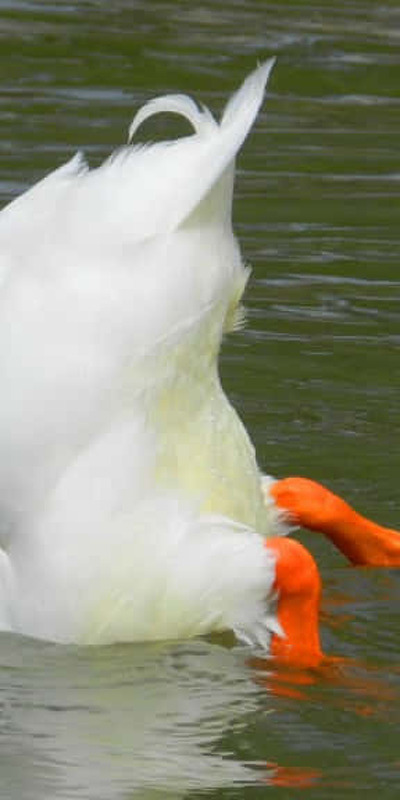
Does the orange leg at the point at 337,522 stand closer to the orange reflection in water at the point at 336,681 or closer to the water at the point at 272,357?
the water at the point at 272,357

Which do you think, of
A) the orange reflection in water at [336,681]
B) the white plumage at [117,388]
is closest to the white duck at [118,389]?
the white plumage at [117,388]

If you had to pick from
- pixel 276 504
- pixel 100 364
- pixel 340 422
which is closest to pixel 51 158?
pixel 340 422

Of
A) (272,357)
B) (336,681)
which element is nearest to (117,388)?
(336,681)

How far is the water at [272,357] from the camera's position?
3.96 m

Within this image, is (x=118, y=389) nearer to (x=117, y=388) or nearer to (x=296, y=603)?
(x=117, y=388)

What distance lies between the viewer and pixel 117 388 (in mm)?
4113

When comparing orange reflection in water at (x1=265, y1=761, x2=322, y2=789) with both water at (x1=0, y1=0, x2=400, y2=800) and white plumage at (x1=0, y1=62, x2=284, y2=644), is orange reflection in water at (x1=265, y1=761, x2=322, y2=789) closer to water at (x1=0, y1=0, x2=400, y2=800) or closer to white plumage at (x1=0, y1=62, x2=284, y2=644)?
water at (x1=0, y1=0, x2=400, y2=800)

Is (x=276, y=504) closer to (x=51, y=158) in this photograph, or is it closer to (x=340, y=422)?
(x=340, y=422)

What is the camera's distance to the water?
13.0ft

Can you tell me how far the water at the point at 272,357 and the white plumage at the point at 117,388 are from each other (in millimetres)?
160

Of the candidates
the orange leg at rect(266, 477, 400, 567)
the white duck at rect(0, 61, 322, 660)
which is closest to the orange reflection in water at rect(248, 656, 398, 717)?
the white duck at rect(0, 61, 322, 660)

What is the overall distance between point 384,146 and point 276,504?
334cm

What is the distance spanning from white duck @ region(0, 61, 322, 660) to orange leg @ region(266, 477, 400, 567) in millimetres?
432

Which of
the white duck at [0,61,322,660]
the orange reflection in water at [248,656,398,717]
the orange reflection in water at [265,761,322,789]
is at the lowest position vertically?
the orange reflection in water at [248,656,398,717]
